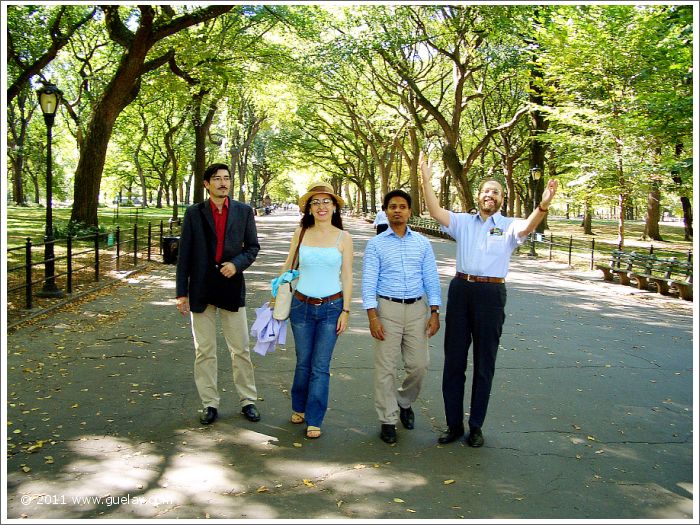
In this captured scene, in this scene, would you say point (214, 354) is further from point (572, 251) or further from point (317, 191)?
point (572, 251)

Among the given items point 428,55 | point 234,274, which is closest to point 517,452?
point 234,274

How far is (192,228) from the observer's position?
5383mm

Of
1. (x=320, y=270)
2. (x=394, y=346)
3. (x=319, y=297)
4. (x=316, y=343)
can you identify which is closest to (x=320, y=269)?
(x=320, y=270)

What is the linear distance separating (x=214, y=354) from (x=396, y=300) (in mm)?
1683

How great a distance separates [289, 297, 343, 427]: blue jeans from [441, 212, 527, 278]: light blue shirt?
109cm

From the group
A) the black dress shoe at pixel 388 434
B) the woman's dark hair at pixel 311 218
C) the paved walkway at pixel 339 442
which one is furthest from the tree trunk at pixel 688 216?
the black dress shoe at pixel 388 434

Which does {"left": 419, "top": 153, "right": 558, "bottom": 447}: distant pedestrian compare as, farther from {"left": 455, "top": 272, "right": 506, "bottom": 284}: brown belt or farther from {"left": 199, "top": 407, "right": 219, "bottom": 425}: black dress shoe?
{"left": 199, "top": 407, "right": 219, "bottom": 425}: black dress shoe

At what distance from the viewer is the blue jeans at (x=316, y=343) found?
507 cm

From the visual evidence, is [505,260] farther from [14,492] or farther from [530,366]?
[14,492]

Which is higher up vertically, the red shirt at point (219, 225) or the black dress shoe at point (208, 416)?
the red shirt at point (219, 225)

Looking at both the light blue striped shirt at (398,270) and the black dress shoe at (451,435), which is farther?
the light blue striped shirt at (398,270)

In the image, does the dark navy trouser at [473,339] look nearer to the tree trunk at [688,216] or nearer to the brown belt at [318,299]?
the brown belt at [318,299]

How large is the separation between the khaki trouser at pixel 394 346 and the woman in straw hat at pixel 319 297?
1.17ft

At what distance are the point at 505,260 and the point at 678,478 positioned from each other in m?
1.96
